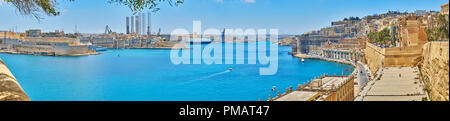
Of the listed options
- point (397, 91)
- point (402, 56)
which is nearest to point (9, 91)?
point (397, 91)

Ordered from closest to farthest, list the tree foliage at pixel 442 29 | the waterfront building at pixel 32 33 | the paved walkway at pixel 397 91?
1. the tree foliage at pixel 442 29
2. the paved walkway at pixel 397 91
3. the waterfront building at pixel 32 33

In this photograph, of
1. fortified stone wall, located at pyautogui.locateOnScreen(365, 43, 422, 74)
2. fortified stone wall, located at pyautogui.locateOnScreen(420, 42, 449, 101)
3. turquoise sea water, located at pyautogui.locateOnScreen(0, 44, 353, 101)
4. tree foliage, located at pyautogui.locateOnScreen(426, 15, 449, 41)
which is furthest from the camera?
turquoise sea water, located at pyautogui.locateOnScreen(0, 44, 353, 101)

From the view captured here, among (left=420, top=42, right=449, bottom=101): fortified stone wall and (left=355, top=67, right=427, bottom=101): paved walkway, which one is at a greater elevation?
(left=420, top=42, right=449, bottom=101): fortified stone wall

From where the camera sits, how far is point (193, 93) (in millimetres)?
9430

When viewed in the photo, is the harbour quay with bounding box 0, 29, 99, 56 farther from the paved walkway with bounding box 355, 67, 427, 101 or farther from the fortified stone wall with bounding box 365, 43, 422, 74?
the paved walkway with bounding box 355, 67, 427, 101

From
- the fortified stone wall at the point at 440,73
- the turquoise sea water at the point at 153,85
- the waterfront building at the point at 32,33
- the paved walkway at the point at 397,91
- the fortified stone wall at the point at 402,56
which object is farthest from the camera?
the waterfront building at the point at 32,33

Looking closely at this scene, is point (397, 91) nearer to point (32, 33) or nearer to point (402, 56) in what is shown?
point (402, 56)

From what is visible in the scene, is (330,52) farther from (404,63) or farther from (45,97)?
(45,97)

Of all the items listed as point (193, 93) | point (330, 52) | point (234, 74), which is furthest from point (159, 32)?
point (193, 93)

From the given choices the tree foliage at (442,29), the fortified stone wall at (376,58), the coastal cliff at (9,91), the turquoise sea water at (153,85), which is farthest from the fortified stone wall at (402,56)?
the coastal cliff at (9,91)

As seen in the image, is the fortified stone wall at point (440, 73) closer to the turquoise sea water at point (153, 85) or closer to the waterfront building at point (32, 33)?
the turquoise sea water at point (153, 85)

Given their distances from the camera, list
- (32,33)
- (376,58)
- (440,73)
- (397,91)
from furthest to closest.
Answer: (32,33), (376,58), (397,91), (440,73)

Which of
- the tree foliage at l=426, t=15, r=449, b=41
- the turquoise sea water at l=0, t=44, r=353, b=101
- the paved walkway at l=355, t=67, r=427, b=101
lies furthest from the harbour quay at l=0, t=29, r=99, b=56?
the tree foliage at l=426, t=15, r=449, b=41
